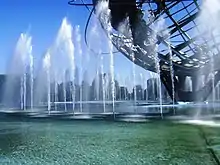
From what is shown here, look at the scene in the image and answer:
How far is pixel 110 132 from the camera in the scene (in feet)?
38.0

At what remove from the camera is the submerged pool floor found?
7.07 m

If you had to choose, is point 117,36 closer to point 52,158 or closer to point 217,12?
point 217,12

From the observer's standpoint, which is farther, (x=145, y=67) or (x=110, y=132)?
(x=145, y=67)

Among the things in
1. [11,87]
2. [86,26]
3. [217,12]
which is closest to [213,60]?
[217,12]

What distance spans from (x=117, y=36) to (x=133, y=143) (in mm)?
16701

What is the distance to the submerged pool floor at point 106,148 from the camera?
7.07m

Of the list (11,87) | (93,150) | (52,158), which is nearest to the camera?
(52,158)

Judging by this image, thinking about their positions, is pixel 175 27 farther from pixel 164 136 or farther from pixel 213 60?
pixel 164 136

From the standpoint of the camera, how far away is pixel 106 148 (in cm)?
844

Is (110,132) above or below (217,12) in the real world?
below

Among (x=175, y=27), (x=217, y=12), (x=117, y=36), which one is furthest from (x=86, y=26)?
(x=217, y=12)

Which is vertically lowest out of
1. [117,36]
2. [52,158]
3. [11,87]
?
[52,158]

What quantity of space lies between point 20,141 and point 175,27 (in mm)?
16626

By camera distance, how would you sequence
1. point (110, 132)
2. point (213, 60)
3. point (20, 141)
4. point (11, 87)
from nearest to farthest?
point (20, 141) → point (110, 132) → point (213, 60) → point (11, 87)
